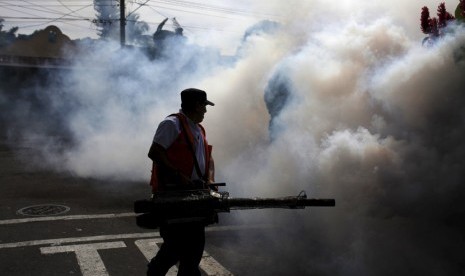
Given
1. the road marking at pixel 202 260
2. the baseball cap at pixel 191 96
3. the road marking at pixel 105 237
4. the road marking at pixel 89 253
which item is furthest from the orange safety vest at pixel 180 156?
the road marking at pixel 105 237

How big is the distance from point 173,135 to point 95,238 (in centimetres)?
312

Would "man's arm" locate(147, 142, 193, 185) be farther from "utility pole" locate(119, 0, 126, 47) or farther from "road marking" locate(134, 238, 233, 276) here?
"utility pole" locate(119, 0, 126, 47)

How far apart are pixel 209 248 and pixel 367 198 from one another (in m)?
1.98

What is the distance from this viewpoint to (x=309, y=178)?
216 inches

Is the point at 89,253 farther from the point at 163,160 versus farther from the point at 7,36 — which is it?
the point at 7,36

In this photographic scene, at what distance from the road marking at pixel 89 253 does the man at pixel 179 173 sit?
164 centimetres

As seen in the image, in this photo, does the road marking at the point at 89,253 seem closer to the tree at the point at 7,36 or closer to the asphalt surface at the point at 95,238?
the asphalt surface at the point at 95,238

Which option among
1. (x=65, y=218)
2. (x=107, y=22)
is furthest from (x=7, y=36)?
(x=65, y=218)

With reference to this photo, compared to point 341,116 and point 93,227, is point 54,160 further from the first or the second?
point 341,116

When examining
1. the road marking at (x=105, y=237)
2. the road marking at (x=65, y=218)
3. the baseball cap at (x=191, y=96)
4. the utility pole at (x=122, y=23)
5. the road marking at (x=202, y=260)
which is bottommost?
the road marking at (x=202, y=260)

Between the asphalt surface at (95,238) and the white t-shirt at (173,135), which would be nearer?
the white t-shirt at (173,135)

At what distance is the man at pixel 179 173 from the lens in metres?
3.12

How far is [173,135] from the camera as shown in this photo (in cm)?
314

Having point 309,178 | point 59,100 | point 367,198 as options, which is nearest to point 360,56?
point 309,178
